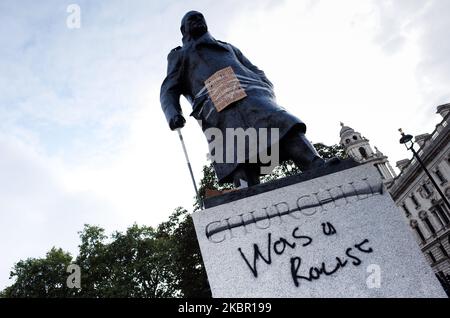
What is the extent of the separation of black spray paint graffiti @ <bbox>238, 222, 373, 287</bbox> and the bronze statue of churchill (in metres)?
0.77

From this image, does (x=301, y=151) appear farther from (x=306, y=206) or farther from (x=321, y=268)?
(x=321, y=268)

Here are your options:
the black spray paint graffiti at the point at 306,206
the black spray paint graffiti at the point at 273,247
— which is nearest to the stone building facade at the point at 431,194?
the black spray paint graffiti at the point at 306,206

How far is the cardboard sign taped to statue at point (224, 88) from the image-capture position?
3.54 m

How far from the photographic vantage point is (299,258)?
233 centimetres

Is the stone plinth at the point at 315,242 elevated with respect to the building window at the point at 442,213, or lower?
lower

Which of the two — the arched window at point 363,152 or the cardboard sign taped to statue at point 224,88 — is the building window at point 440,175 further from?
the cardboard sign taped to statue at point 224,88

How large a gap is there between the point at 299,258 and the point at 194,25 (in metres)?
3.02

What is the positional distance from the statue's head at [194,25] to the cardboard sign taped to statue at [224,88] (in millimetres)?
771

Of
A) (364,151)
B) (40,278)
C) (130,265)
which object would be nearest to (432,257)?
(364,151)
